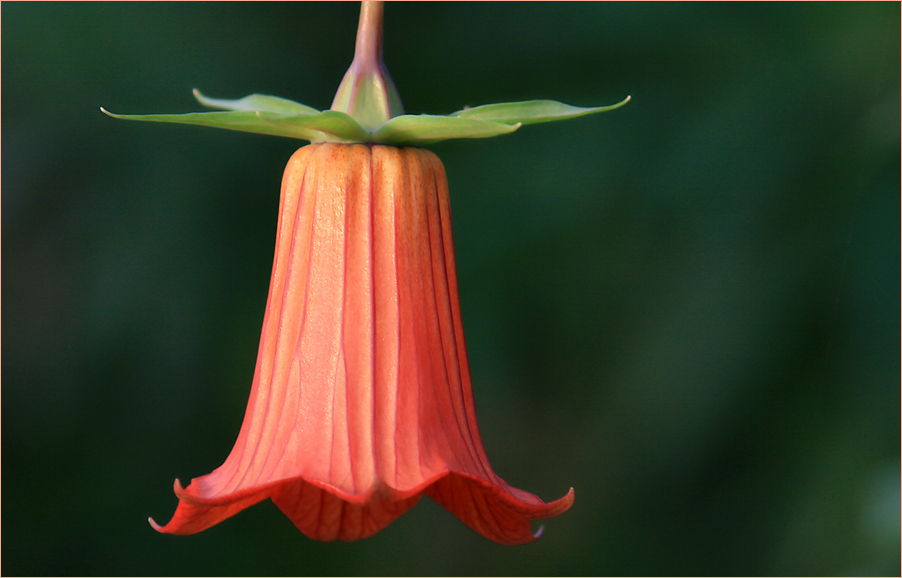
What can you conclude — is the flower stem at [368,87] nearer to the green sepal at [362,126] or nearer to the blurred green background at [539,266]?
the green sepal at [362,126]

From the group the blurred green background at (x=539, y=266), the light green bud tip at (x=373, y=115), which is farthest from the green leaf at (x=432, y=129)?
the blurred green background at (x=539, y=266)

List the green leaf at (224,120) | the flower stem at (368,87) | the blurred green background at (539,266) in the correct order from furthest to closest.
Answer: the blurred green background at (539,266)
the flower stem at (368,87)
the green leaf at (224,120)

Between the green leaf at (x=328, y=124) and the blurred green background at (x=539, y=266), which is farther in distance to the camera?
the blurred green background at (x=539, y=266)

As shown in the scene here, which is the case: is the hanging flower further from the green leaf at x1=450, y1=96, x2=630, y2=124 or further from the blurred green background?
the blurred green background

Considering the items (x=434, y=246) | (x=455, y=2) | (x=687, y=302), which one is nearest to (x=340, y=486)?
(x=434, y=246)

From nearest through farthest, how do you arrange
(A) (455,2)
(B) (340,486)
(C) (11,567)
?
(B) (340,486)
(C) (11,567)
(A) (455,2)

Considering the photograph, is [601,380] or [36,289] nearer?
[36,289]

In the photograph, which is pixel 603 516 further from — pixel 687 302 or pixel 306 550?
pixel 306 550
